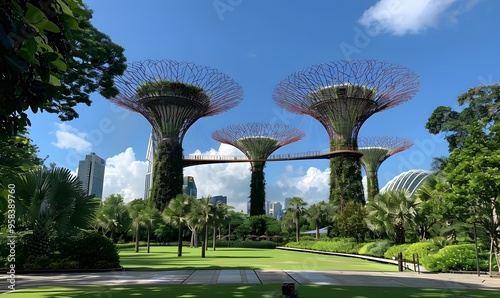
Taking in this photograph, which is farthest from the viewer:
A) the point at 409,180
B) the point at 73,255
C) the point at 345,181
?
the point at 409,180

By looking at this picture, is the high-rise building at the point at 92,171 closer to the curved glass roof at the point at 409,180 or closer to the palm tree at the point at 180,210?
the palm tree at the point at 180,210

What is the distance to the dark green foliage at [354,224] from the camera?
3619 cm

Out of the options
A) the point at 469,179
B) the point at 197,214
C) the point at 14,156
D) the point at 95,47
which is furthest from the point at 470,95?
the point at 14,156

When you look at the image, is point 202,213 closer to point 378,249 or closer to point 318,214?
point 378,249

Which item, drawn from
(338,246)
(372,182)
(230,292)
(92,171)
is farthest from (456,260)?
(372,182)

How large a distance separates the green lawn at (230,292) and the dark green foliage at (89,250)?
641 centimetres

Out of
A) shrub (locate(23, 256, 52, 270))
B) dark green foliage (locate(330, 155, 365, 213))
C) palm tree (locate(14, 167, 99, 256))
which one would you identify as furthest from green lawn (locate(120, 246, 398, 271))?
dark green foliage (locate(330, 155, 365, 213))

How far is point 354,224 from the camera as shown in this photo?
36094 mm

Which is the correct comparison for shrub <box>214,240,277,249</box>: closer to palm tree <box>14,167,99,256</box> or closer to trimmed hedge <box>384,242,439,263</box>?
trimmed hedge <box>384,242,439,263</box>

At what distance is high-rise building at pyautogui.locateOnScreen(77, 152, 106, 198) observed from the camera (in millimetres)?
51000

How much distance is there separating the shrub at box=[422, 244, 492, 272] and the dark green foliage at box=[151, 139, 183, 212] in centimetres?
4786

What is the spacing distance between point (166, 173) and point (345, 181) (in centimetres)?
2913

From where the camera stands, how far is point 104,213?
1485 inches

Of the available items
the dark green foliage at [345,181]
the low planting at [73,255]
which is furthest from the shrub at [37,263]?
the dark green foliage at [345,181]
